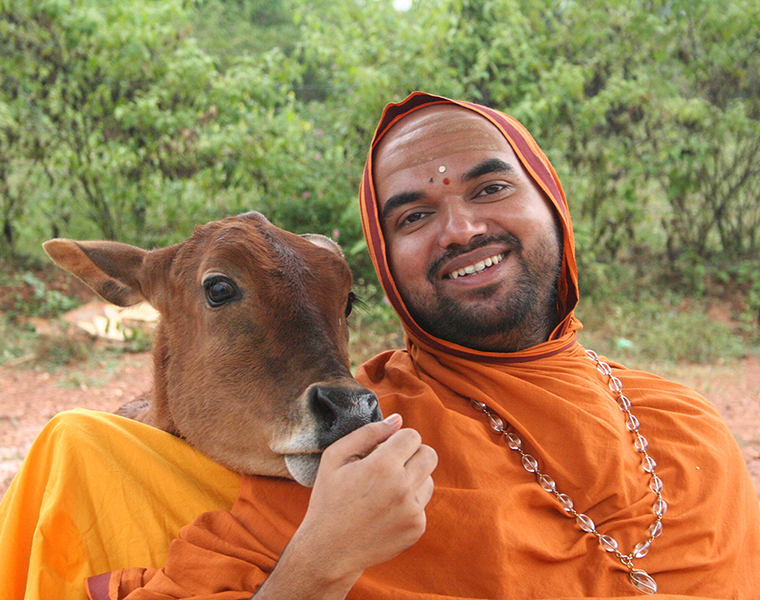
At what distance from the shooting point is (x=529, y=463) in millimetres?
1994

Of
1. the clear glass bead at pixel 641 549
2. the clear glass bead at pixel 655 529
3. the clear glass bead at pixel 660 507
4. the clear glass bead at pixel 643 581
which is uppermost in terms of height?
the clear glass bead at pixel 660 507

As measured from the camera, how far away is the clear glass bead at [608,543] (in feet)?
6.11

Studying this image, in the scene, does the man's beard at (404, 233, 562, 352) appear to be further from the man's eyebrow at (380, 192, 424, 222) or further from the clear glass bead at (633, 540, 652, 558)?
the clear glass bead at (633, 540, 652, 558)

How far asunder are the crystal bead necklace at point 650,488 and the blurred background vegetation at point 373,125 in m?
4.68

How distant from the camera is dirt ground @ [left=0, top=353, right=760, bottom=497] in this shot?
16.6 ft

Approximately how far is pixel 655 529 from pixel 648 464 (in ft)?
0.75

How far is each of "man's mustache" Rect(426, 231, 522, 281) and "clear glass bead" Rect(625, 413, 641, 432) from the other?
678mm

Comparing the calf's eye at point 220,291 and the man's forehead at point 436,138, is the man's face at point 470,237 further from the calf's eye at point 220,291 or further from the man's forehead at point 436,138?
the calf's eye at point 220,291

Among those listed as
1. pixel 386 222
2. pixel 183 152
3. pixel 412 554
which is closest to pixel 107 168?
pixel 183 152

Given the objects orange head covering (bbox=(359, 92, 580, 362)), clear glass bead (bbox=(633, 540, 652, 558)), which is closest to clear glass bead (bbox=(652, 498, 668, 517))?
clear glass bead (bbox=(633, 540, 652, 558))

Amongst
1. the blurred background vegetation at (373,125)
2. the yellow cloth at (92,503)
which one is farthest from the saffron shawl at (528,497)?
the blurred background vegetation at (373,125)

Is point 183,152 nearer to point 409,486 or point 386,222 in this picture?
point 386,222

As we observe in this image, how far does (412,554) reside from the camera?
1.79m

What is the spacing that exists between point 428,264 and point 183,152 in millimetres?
6364
